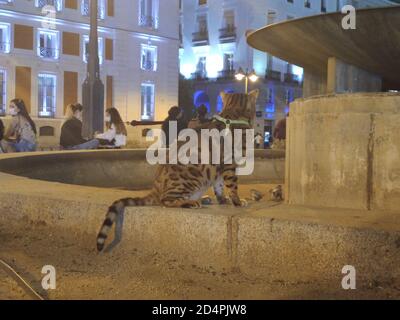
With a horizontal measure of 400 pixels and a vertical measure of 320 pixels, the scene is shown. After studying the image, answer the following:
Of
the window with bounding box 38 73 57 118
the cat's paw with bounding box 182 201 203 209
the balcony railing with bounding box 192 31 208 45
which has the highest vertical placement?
the balcony railing with bounding box 192 31 208 45

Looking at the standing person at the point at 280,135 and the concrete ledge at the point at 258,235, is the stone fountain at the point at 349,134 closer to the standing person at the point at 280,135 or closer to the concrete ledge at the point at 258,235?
the concrete ledge at the point at 258,235

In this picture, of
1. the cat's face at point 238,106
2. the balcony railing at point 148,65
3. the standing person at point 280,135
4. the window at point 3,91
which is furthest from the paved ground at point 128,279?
the balcony railing at point 148,65

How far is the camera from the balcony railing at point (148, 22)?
41.3 metres

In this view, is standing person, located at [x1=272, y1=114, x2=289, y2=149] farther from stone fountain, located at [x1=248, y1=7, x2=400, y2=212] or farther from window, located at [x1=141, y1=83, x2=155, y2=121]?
window, located at [x1=141, y1=83, x2=155, y2=121]

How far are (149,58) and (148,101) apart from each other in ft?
10.3

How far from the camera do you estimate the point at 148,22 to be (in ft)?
137

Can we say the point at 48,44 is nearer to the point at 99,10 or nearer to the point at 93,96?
the point at 99,10

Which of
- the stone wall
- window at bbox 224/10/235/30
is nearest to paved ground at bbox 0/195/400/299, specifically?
the stone wall

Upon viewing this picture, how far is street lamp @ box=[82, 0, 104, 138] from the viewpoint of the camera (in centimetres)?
1452

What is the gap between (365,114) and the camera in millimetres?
4715

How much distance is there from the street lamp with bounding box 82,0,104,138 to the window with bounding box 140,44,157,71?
2609 cm

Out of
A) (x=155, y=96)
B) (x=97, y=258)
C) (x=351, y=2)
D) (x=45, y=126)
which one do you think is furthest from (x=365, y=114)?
(x=351, y=2)
